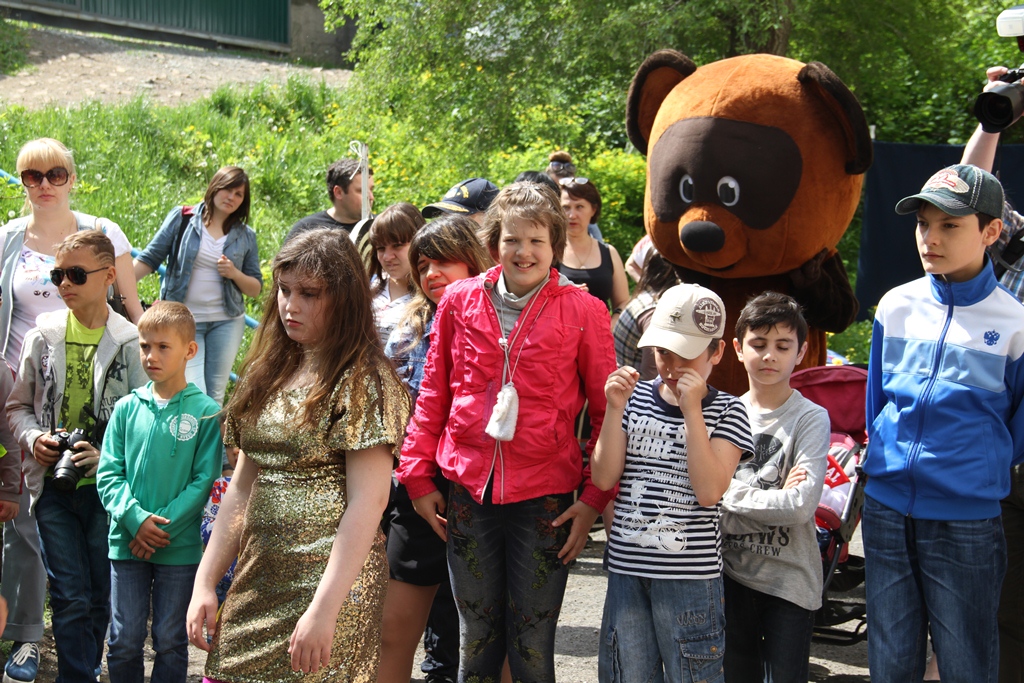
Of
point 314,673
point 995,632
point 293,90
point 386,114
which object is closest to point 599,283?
point 995,632

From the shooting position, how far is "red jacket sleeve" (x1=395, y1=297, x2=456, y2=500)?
3271 mm

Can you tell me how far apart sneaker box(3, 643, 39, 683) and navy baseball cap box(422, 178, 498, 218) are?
2256mm

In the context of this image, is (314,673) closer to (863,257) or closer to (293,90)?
(863,257)

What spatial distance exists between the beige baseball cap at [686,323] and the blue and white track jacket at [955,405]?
2.01ft

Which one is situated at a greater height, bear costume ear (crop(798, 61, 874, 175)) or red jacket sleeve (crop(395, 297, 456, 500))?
bear costume ear (crop(798, 61, 874, 175))

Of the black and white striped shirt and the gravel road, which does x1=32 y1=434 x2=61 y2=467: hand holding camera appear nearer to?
the black and white striped shirt

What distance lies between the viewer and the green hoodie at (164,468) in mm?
3447

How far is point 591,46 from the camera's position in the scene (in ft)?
29.9

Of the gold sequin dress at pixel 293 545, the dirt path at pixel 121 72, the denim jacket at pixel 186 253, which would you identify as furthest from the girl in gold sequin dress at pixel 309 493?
the dirt path at pixel 121 72

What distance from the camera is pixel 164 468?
3.47 metres

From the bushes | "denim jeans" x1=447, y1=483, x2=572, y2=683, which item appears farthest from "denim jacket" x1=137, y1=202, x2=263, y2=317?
"denim jeans" x1=447, y1=483, x2=572, y2=683

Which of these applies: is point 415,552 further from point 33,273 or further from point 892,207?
point 892,207

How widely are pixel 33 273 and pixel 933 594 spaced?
3643 millimetres

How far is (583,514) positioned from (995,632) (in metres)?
1.25
